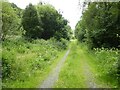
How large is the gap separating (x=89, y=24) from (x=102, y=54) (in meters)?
9.49

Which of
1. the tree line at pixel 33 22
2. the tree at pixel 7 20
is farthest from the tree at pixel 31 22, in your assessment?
the tree at pixel 7 20

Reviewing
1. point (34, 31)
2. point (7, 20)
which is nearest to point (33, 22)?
point (34, 31)

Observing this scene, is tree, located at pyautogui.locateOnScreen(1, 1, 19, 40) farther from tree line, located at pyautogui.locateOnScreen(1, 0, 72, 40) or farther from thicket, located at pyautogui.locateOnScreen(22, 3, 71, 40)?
thicket, located at pyautogui.locateOnScreen(22, 3, 71, 40)

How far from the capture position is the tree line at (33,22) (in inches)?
1599

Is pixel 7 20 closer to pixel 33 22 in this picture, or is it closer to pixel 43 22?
pixel 33 22

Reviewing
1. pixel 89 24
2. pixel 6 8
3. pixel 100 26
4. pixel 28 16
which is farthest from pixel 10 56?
pixel 28 16

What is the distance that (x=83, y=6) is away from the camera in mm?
18047

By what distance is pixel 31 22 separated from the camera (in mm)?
47406

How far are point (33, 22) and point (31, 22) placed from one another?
1.52 feet

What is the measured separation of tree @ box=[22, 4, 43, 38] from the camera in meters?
46.8

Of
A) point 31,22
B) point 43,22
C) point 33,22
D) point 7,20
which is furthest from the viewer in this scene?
point 43,22

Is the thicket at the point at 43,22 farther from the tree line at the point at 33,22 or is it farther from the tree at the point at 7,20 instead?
the tree at the point at 7,20

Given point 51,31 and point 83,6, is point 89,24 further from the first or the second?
point 51,31

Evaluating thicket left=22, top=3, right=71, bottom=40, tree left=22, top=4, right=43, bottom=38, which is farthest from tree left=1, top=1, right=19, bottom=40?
thicket left=22, top=3, right=71, bottom=40
